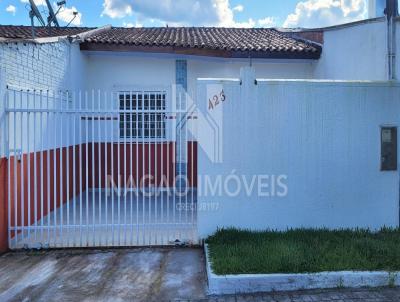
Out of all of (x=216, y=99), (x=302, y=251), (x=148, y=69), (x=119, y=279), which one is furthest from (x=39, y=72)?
(x=302, y=251)

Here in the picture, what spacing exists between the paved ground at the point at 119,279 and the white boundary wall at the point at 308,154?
3.16 ft

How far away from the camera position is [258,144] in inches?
228

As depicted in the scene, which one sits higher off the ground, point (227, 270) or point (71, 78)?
point (71, 78)

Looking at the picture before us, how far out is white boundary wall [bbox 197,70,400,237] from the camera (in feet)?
18.8

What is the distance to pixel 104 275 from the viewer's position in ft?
15.9

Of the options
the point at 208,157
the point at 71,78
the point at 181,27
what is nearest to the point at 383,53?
the point at 208,157

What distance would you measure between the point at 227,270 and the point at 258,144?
2126mm

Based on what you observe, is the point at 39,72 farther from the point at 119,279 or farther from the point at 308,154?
the point at 308,154

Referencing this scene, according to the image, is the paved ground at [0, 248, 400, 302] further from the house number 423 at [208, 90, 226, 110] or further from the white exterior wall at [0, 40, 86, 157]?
the house number 423 at [208, 90, 226, 110]

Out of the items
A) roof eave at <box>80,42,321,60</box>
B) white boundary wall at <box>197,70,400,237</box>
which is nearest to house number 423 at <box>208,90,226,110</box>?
white boundary wall at <box>197,70,400,237</box>

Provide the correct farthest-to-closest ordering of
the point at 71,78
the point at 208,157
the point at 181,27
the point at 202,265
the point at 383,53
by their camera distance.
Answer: the point at 181,27
the point at 71,78
the point at 383,53
the point at 208,157
the point at 202,265

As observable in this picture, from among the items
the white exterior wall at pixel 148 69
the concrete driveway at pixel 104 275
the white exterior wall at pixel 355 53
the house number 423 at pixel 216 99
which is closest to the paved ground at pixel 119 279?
the concrete driveway at pixel 104 275

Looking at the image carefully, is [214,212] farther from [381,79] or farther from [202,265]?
[381,79]

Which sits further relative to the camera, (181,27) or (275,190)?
(181,27)
